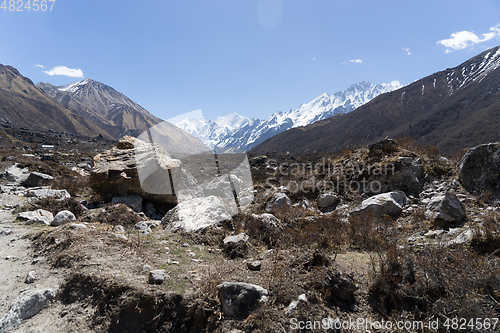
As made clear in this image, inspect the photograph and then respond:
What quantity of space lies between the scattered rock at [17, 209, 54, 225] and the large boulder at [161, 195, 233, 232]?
121 inches

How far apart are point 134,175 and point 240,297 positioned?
7.74m

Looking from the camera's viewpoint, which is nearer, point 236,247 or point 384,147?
point 236,247

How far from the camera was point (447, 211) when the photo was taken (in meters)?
5.77

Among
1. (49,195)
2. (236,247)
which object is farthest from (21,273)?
(49,195)

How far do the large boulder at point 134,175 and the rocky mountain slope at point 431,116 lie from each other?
76.4 metres

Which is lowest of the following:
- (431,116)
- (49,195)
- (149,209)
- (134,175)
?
(149,209)

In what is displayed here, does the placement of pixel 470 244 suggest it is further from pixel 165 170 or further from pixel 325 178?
pixel 165 170

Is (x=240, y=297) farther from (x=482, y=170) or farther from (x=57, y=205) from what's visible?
(x=482, y=170)

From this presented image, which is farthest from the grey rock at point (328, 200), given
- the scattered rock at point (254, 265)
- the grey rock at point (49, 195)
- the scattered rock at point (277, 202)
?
the grey rock at point (49, 195)

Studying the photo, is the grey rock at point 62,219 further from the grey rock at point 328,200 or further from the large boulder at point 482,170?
the large boulder at point 482,170

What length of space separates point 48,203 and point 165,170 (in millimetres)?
3874

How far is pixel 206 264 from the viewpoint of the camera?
4422 mm

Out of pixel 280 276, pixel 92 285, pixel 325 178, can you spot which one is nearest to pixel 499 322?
pixel 280 276

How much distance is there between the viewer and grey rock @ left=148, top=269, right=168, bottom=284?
3473 millimetres
